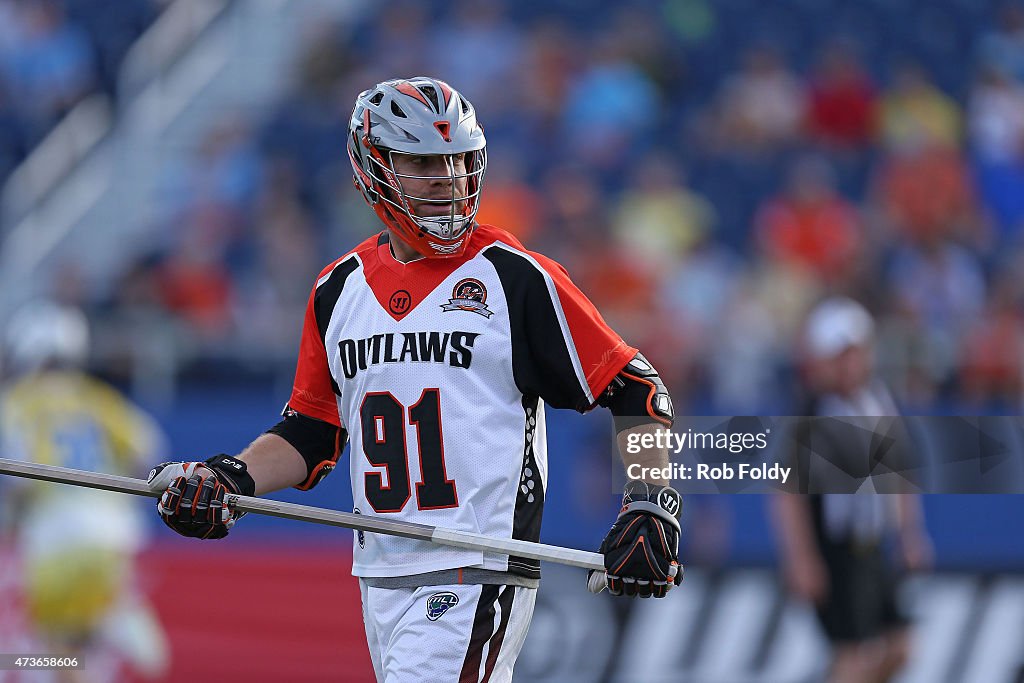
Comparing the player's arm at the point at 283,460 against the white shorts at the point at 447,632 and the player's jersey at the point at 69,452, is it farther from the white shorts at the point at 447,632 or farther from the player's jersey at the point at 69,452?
the player's jersey at the point at 69,452

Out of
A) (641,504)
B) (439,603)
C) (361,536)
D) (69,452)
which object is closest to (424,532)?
(439,603)

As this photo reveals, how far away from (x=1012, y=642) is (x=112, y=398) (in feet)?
16.4

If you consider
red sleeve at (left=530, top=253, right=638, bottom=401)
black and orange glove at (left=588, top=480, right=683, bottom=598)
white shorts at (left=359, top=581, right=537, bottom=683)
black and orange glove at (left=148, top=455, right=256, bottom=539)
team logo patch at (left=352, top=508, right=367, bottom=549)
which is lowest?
white shorts at (left=359, top=581, right=537, bottom=683)

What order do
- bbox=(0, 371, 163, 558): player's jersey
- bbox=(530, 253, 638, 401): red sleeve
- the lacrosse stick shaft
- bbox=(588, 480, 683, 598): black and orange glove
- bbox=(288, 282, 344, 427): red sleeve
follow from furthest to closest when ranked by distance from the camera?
bbox=(0, 371, 163, 558): player's jersey, bbox=(288, 282, 344, 427): red sleeve, bbox=(530, 253, 638, 401): red sleeve, the lacrosse stick shaft, bbox=(588, 480, 683, 598): black and orange glove

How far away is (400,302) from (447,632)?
2.99 ft

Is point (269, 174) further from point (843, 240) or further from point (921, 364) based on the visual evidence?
point (921, 364)

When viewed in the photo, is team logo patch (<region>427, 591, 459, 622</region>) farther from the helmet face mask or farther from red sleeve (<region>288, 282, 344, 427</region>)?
the helmet face mask

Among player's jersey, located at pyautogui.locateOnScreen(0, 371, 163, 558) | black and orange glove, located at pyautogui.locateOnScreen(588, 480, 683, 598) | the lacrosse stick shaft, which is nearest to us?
black and orange glove, located at pyautogui.locateOnScreen(588, 480, 683, 598)

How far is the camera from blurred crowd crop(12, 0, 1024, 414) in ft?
31.6

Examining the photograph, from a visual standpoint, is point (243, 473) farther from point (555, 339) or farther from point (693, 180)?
point (693, 180)

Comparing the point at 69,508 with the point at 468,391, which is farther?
the point at 69,508

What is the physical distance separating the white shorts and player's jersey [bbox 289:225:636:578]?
0.07m

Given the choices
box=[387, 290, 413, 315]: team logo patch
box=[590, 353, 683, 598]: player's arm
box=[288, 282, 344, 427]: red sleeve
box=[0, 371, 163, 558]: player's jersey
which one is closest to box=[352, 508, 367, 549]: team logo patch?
box=[288, 282, 344, 427]: red sleeve

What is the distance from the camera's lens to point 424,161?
175 inches
